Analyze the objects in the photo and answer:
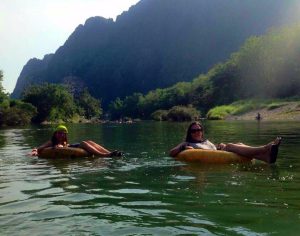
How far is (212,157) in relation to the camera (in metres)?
15.6

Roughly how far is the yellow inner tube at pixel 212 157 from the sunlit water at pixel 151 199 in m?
0.47

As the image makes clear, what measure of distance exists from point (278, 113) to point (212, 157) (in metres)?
72.2

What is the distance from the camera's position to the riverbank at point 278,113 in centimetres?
7903

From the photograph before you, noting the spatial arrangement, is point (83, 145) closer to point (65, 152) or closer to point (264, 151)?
point (65, 152)

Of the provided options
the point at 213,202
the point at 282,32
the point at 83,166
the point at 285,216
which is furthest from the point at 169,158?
the point at 282,32

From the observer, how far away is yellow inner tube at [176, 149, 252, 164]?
1538 centimetres

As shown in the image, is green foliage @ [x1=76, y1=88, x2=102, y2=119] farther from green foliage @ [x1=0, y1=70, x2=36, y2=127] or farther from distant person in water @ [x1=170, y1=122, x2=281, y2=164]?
distant person in water @ [x1=170, y1=122, x2=281, y2=164]

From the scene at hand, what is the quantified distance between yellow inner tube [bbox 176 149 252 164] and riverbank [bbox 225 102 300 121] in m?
62.4

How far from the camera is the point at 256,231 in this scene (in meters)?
6.98

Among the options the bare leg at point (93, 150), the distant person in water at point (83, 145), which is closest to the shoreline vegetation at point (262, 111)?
the distant person in water at point (83, 145)

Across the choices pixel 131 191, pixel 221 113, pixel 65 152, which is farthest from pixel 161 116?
pixel 131 191

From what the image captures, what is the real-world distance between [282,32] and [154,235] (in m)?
119

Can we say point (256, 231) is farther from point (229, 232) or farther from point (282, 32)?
point (282, 32)

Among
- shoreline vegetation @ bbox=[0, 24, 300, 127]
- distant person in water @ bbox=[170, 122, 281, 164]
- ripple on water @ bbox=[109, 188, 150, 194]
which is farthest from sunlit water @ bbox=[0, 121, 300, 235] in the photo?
shoreline vegetation @ bbox=[0, 24, 300, 127]
